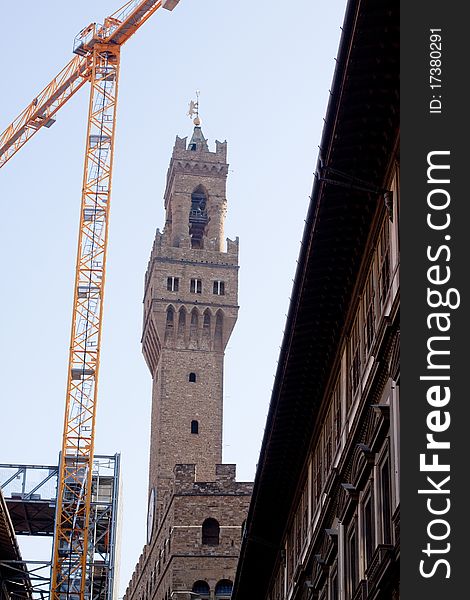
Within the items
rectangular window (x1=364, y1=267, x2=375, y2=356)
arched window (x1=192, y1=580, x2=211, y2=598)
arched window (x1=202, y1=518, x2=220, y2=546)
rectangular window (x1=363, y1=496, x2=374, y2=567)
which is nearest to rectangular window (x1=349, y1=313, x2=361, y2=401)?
rectangular window (x1=364, y1=267, x2=375, y2=356)

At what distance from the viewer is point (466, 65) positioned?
15133 mm

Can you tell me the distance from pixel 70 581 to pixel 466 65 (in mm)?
59214

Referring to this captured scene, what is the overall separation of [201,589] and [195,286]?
24.3 meters

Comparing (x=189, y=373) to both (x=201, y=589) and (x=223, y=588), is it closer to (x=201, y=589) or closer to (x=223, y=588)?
(x=201, y=589)

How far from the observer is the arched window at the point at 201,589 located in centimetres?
7325

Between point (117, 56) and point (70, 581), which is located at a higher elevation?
point (117, 56)

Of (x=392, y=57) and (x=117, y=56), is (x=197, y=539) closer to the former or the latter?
(x=117, y=56)

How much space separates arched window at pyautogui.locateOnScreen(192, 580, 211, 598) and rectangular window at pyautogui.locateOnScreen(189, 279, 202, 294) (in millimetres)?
23622

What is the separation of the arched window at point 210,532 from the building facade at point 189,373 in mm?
50

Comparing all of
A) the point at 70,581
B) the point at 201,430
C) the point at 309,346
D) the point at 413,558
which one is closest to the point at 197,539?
the point at 70,581

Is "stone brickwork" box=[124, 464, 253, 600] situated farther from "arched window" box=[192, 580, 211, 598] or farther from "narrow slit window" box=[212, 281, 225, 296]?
"narrow slit window" box=[212, 281, 225, 296]

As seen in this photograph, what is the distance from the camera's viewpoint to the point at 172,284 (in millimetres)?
92812

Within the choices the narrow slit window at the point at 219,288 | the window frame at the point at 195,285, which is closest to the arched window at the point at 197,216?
the window frame at the point at 195,285

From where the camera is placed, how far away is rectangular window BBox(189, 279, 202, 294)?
92.6 metres
